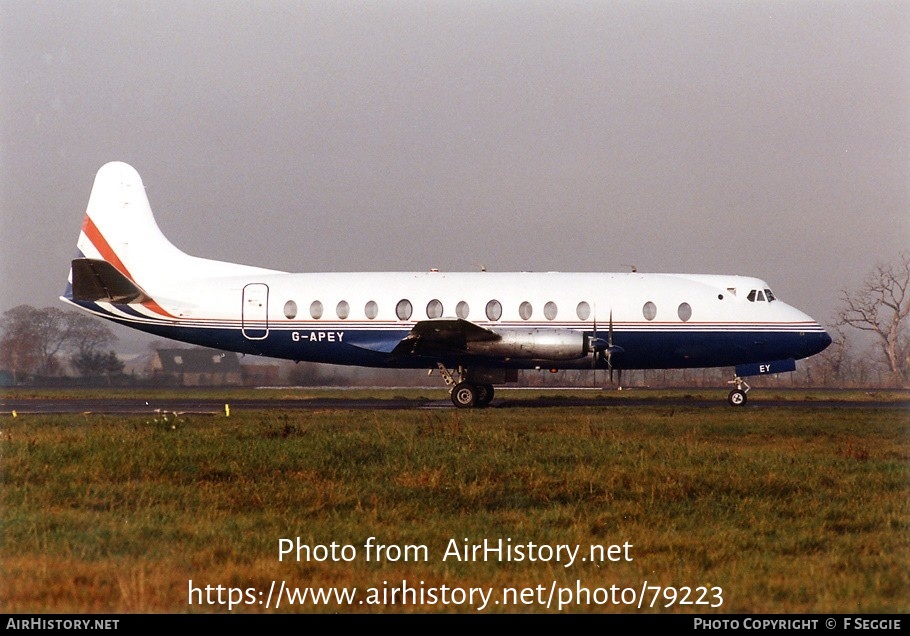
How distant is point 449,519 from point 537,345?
18036 mm

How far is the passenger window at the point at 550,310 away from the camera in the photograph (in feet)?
102

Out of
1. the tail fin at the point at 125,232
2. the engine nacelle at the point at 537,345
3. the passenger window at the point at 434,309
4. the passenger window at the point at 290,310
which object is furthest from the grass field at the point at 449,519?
the tail fin at the point at 125,232

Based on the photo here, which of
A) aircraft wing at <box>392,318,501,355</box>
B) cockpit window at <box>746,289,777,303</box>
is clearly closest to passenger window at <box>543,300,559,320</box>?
aircraft wing at <box>392,318,501,355</box>

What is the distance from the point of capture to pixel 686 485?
14344mm

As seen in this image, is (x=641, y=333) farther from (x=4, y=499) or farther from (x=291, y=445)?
(x=4, y=499)

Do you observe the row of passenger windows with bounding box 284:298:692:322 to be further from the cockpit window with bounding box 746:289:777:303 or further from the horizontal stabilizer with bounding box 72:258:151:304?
the horizontal stabilizer with bounding box 72:258:151:304

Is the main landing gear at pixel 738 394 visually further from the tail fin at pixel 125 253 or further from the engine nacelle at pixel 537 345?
the tail fin at pixel 125 253

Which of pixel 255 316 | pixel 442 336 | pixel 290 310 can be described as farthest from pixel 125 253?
pixel 442 336

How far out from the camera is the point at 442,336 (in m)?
30.0

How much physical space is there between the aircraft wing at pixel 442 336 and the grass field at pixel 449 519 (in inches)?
327

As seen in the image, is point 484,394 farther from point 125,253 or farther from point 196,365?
point 196,365

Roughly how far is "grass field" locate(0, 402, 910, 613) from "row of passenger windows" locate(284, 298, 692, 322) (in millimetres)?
9924

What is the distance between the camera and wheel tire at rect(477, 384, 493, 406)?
105 feet
